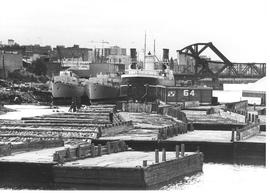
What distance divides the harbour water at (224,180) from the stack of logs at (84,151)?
3891 millimetres

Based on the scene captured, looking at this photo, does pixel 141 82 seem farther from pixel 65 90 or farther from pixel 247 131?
pixel 247 131

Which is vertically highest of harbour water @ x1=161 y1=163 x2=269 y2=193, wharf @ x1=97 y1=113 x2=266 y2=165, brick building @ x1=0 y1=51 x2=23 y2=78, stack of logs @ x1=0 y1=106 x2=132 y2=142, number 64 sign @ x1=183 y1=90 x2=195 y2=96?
brick building @ x1=0 y1=51 x2=23 y2=78

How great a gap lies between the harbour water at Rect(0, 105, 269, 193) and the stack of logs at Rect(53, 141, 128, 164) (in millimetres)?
3891

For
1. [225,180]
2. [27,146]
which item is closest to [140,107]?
[27,146]

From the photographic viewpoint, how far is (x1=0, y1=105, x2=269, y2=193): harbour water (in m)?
27.8

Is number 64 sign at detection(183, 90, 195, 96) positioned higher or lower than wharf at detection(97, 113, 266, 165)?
higher

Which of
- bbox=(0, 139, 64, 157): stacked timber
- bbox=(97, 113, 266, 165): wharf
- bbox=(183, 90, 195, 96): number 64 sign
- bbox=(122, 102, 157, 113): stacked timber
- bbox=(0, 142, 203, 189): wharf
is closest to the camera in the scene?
bbox=(0, 142, 203, 189): wharf

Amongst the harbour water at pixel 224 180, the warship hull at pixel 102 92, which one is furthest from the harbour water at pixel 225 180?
the warship hull at pixel 102 92

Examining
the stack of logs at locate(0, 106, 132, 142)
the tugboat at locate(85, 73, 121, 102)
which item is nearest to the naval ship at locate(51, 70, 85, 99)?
the tugboat at locate(85, 73, 121, 102)

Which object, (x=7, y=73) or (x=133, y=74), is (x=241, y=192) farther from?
(x=7, y=73)

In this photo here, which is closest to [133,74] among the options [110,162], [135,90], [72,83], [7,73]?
[135,90]

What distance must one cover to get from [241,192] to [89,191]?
618 centimetres

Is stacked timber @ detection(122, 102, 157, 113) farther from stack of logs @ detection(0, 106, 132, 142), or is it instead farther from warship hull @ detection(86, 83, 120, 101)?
warship hull @ detection(86, 83, 120, 101)

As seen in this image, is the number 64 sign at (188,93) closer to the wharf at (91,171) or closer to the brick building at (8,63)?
the wharf at (91,171)
